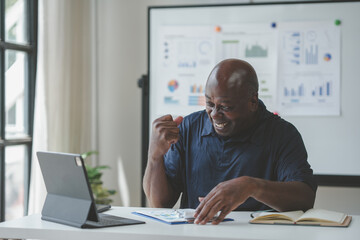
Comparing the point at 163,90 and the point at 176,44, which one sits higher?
the point at 176,44

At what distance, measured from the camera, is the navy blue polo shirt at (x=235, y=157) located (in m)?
2.12

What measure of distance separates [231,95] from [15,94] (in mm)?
1969

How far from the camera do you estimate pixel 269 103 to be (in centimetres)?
383

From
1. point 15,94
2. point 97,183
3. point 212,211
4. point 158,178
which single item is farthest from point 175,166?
point 15,94

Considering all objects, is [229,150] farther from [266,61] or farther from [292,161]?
[266,61]

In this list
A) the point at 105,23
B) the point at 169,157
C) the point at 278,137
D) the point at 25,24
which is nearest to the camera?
the point at 278,137

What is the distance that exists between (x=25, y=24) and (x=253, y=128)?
84.5 inches

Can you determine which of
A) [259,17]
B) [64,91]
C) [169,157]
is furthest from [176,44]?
[169,157]

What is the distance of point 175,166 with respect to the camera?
2324 millimetres

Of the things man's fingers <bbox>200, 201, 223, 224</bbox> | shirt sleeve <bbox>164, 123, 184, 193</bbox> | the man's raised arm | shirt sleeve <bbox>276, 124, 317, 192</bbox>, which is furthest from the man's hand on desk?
shirt sleeve <bbox>164, 123, 184, 193</bbox>

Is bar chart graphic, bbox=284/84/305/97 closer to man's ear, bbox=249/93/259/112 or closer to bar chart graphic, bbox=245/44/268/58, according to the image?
bar chart graphic, bbox=245/44/268/58

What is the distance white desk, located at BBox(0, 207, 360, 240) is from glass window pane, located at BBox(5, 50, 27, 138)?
1857mm

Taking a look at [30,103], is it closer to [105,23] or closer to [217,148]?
[105,23]

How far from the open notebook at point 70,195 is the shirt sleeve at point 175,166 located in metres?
0.47
